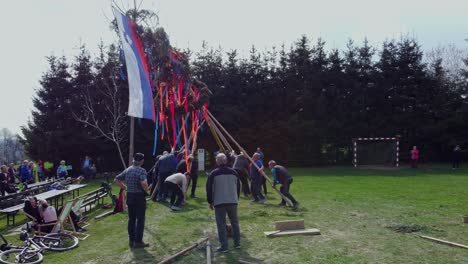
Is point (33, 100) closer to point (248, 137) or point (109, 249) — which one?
point (248, 137)

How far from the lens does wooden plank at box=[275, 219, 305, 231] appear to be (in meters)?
8.97

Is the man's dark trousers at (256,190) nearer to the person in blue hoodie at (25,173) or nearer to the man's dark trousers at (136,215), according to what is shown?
the man's dark trousers at (136,215)

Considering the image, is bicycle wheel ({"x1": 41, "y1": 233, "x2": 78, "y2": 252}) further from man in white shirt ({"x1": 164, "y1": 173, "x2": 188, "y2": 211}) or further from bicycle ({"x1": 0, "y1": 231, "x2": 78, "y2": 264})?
man in white shirt ({"x1": 164, "y1": 173, "x2": 188, "y2": 211})

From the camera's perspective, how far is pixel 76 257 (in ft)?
25.0

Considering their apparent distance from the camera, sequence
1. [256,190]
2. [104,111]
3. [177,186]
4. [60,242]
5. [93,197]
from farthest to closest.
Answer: [104,111]
[256,190]
[93,197]
[177,186]
[60,242]

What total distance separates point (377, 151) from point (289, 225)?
23.0m

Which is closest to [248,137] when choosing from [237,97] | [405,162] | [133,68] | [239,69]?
[237,97]

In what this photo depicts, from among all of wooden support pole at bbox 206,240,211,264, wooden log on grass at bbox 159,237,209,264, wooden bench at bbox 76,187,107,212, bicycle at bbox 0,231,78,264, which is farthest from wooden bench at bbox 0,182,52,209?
wooden support pole at bbox 206,240,211,264

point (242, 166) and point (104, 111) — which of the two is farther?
point (104, 111)

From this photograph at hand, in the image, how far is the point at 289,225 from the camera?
29.6ft

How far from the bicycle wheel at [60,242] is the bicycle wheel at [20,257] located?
0.67 metres

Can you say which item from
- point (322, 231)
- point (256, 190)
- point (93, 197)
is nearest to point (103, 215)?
point (93, 197)

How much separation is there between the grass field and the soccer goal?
14738mm

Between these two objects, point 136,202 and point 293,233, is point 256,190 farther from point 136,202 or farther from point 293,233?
point 136,202
